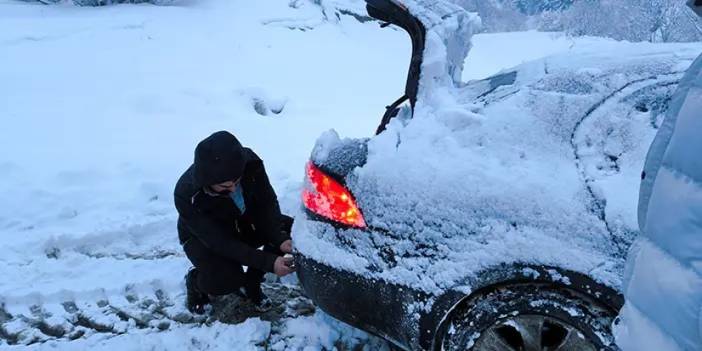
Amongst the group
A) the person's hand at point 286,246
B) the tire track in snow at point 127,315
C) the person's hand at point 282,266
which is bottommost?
the tire track in snow at point 127,315

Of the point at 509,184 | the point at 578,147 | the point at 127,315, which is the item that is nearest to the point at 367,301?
the point at 509,184

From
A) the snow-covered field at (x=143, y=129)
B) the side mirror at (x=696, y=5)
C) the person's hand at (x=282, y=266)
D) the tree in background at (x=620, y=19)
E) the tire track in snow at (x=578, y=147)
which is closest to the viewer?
the side mirror at (x=696, y=5)

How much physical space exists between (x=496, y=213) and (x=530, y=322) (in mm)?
406

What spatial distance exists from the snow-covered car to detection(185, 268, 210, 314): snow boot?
2.81 feet

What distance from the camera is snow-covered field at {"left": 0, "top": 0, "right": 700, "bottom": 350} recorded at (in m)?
2.84

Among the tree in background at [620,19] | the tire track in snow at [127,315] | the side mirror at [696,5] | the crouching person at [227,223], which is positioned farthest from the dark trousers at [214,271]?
the tree in background at [620,19]

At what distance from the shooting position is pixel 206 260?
277cm

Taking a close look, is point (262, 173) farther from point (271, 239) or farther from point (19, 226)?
point (19, 226)

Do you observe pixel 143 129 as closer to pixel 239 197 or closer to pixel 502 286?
pixel 239 197

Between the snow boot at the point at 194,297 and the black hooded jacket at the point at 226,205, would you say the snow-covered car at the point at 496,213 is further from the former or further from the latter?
the snow boot at the point at 194,297

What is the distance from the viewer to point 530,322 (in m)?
1.97

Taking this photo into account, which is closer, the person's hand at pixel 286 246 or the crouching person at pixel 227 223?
the crouching person at pixel 227 223

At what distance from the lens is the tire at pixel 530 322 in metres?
1.92

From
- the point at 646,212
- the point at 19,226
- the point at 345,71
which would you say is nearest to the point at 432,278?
the point at 646,212
